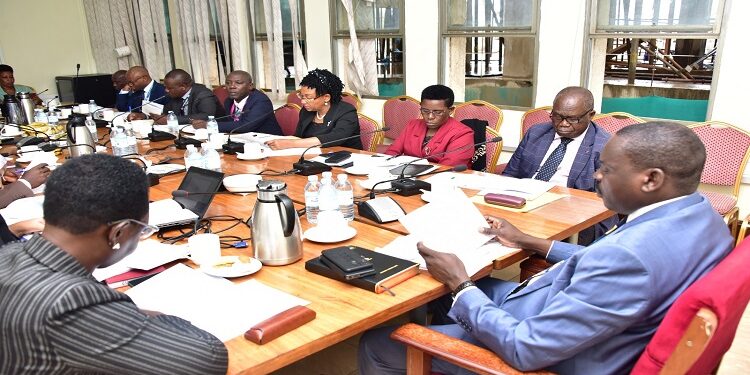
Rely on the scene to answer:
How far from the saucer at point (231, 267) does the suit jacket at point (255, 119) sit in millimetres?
2626

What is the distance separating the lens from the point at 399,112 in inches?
173

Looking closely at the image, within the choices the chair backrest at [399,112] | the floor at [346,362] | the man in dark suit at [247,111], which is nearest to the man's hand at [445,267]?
the floor at [346,362]

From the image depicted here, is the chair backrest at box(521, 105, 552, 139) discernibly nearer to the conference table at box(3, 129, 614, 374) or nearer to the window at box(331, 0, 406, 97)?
the conference table at box(3, 129, 614, 374)

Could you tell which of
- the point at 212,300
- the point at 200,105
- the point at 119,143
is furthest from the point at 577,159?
the point at 200,105

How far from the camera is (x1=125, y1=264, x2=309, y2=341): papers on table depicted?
122 centimetres

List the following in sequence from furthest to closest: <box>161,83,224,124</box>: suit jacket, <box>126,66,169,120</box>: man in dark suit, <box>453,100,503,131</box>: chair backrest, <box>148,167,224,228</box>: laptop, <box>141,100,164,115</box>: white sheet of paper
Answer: <box>126,66,169,120</box>: man in dark suit, <box>141,100,164,115</box>: white sheet of paper, <box>161,83,224,124</box>: suit jacket, <box>453,100,503,131</box>: chair backrest, <box>148,167,224,228</box>: laptop

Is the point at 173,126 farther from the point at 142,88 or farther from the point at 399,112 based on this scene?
the point at 399,112

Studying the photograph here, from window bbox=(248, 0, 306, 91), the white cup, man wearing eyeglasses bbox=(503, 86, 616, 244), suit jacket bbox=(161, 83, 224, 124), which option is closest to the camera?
the white cup

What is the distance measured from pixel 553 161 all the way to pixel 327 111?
1.51m

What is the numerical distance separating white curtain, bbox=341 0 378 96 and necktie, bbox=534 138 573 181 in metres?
2.57

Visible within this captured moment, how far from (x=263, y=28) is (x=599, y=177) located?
17.1 ft

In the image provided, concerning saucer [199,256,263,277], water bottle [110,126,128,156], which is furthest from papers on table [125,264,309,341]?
water bottle [110,126,128,156]

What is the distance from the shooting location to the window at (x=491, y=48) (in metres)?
4.14

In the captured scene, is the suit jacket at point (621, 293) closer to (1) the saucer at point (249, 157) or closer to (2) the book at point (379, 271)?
(2) the book at point (379, 271)
